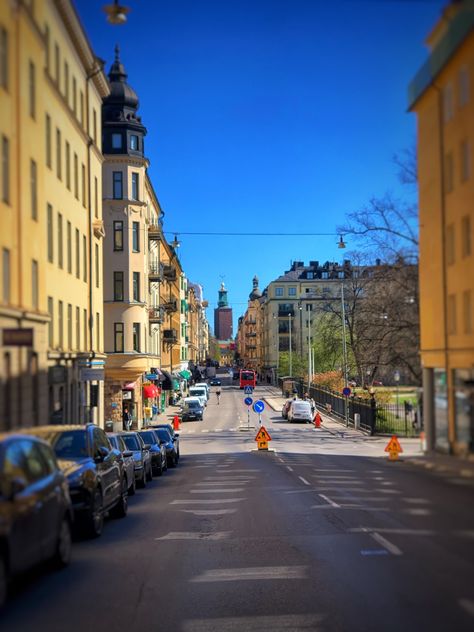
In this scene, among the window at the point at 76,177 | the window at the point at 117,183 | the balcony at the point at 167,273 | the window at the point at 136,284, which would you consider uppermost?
the balcony at the point at 167,273

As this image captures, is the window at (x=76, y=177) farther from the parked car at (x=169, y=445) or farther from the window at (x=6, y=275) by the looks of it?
the parked car at (x=169, y=445)

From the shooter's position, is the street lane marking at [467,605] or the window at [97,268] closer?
the street lane marking at [467,605]

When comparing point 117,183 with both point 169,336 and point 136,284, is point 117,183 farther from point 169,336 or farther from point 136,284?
point 169,336

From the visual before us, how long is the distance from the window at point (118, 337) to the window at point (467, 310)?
5167 millimetres

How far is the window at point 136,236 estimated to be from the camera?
29.6 feet

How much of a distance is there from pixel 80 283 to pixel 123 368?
414cm

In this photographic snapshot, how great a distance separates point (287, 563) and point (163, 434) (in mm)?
18708

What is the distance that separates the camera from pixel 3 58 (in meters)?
2.85

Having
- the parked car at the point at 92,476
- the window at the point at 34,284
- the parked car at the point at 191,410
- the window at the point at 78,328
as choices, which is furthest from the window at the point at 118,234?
the parked car at the point at 191,410

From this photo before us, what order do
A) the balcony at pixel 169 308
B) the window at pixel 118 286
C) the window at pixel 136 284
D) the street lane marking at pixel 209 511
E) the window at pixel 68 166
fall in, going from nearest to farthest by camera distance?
the window at pixel 68 166 → the window at pixel 118 286 → the window at pixel 136 284 → the street lane marking at pixel 209 511 → the balcony at pixel 169 308

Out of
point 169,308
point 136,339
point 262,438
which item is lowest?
point 262,438

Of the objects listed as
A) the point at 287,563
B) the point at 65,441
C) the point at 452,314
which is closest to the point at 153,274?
the point at 287,563

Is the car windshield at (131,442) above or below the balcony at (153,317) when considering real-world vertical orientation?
below

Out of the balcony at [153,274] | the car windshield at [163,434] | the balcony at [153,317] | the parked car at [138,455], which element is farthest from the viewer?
the car windshield at [163,434]
